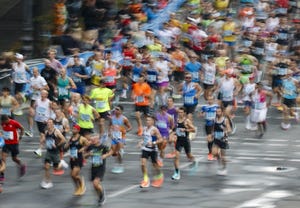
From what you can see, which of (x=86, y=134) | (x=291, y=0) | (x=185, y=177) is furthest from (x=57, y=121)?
(x=291, y=0)

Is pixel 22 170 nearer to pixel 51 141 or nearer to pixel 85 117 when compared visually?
pixel 51 141

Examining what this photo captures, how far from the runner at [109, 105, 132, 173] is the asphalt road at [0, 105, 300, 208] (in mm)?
282

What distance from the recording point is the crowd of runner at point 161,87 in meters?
21.1

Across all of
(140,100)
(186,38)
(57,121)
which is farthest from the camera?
(186,38)

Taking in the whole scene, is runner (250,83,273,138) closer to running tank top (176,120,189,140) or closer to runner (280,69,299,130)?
runner (280,69,299,130)

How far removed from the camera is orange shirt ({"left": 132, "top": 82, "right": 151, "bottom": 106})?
2522 centimetres

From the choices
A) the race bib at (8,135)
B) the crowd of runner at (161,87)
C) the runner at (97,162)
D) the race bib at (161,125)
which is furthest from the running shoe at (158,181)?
the race bib at (8,135)

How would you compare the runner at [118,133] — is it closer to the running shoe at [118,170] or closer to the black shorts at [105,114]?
the running shoe at [118,170]

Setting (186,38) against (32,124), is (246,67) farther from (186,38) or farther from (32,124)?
(32,124)

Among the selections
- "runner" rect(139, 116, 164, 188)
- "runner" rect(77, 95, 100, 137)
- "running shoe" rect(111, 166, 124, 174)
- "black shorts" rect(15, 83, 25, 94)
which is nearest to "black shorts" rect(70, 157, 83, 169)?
"runner" rect(139, 116, 164, 188)

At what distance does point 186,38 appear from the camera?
104ft

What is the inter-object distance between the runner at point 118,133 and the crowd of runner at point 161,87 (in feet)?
0.09

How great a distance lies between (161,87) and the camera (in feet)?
89.8

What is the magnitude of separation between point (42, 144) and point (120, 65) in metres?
6.06
